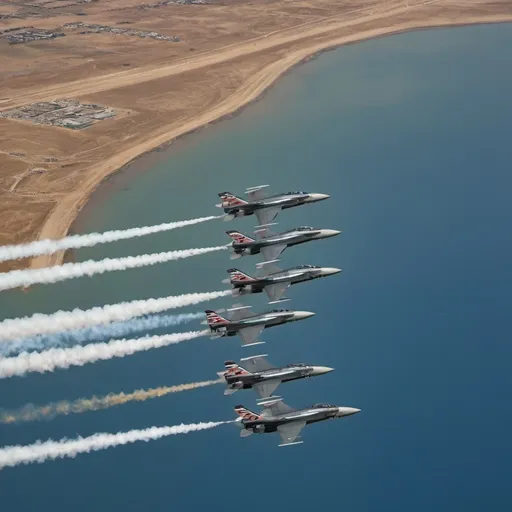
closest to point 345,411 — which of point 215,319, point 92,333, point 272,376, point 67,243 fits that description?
point 272,376

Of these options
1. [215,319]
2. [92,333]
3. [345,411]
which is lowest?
[345,411]

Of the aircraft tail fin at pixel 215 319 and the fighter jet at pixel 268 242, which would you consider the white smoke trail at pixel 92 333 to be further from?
the fighter jet at pixel 268 242

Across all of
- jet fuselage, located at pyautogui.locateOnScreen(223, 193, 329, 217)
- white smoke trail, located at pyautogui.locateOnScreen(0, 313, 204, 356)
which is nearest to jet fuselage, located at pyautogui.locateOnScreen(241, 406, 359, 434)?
white smoke trail, located at pyautogui.locateOnScreen(0, 313, 204, 356)

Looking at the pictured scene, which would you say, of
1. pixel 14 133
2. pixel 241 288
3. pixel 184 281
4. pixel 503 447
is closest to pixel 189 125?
pixel 14 133

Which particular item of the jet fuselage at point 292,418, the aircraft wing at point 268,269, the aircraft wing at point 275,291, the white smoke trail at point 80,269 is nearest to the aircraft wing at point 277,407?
the jet fuselage at point 292,418

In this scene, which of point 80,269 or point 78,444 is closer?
point 78,444

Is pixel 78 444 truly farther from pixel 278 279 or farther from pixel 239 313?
pixel 278 279

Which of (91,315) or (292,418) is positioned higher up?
(91,315)
